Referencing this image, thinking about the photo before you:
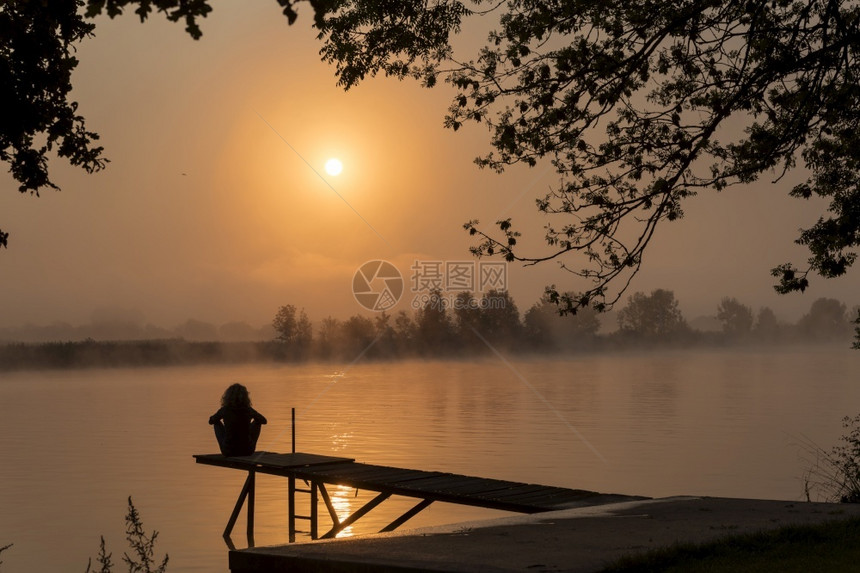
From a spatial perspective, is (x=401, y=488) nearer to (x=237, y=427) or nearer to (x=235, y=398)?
(x=235, y=398)

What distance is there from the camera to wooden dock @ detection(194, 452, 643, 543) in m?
16.5

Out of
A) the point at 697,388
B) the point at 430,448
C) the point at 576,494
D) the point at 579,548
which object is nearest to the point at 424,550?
the point at 579,548

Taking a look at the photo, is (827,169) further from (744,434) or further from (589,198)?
(744,434)

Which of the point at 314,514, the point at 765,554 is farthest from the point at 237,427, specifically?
the point at 765,554

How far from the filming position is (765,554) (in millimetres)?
10617

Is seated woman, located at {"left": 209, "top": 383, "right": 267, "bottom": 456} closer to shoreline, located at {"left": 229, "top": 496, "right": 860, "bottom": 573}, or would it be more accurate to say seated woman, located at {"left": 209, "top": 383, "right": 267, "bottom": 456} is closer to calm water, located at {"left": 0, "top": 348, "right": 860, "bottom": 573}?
calm water, located at {"left": 0, "top": 348, "right": 860, "bottom": 573}

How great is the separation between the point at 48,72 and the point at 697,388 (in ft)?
290

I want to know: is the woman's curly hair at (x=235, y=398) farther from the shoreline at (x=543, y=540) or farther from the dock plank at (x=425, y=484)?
the shoreline at (x=543, y=540)

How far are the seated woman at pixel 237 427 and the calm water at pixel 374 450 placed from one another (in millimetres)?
2207

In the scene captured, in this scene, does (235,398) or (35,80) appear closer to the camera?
(35,80)

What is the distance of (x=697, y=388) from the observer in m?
98.3

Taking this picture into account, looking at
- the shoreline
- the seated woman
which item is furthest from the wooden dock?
the shoreline

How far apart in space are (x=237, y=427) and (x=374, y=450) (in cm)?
2072

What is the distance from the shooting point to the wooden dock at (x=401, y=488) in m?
16.5
